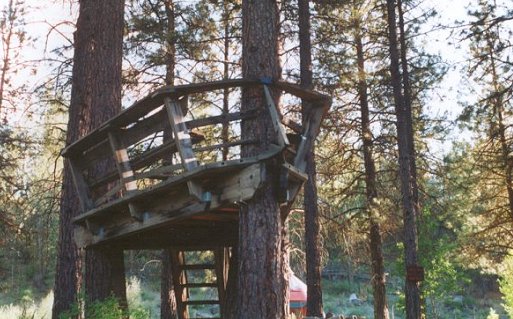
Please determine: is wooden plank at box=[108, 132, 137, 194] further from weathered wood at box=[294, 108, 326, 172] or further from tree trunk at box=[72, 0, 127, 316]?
weathered wood at box=[294, 108, 326, 172]

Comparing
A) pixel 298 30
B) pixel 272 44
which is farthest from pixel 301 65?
pixel 272 44

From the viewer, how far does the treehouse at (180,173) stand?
494 centimetres

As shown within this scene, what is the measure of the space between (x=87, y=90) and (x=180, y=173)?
3.48 m

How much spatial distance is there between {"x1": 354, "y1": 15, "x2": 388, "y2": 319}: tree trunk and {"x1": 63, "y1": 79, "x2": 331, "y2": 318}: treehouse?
711cm

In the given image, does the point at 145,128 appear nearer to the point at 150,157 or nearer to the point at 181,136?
the point at 150,157

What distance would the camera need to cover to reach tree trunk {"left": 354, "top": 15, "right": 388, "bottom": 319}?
549 inches

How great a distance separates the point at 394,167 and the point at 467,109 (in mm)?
3458

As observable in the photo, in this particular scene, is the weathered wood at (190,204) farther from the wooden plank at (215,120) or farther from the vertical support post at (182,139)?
the wooden plank at (215,120)

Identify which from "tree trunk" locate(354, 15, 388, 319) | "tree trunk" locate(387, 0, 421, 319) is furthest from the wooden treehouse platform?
"tree trunk" locate(354, 15, 388, 319)

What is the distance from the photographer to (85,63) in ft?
25.9

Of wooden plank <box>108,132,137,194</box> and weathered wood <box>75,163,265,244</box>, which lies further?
wooden plank <box>108,132,137,194</box>

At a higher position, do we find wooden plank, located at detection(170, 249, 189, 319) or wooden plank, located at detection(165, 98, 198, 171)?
wooden plank, located at detection(165, 98, 198, 171)

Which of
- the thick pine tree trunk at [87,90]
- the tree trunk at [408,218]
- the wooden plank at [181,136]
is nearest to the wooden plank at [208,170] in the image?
the wooden plank at [181,136]

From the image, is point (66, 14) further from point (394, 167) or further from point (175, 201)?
point (394, 167)
